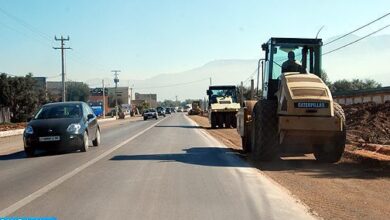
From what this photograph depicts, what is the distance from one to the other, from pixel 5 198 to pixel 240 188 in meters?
4.06

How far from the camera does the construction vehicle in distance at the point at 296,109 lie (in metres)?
13.6

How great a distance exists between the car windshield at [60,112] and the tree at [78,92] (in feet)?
411

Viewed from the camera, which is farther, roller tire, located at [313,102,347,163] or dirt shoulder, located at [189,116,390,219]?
roller tire, located at [313,102,347,163]

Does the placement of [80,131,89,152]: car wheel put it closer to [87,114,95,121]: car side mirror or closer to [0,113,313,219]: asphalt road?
[87,114,95,121]: car side mirror

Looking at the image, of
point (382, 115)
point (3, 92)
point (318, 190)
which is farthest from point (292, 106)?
point (3, 92)

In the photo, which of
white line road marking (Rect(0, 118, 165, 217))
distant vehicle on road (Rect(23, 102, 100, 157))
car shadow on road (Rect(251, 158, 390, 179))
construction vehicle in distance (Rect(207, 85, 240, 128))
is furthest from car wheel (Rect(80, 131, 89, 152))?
construction vehicle in distance (Rect(207, 85, 240, 128))

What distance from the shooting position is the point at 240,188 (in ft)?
33.3

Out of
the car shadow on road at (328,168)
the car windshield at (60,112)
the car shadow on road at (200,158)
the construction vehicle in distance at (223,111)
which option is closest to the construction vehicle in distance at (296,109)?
the car shadow on road at (328,168)

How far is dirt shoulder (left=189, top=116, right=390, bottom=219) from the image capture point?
8.41 metres

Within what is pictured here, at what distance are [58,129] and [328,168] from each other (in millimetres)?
8231

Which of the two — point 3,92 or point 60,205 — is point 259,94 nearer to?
point 60,205

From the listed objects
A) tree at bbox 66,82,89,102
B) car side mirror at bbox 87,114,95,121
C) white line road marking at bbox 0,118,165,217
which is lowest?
white line road marking at bbox 0,118,165,217

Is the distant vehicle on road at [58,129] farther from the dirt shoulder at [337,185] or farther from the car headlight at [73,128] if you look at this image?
the dirt shoulder at [337,185]

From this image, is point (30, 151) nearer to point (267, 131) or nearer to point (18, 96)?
point (267, 131)
